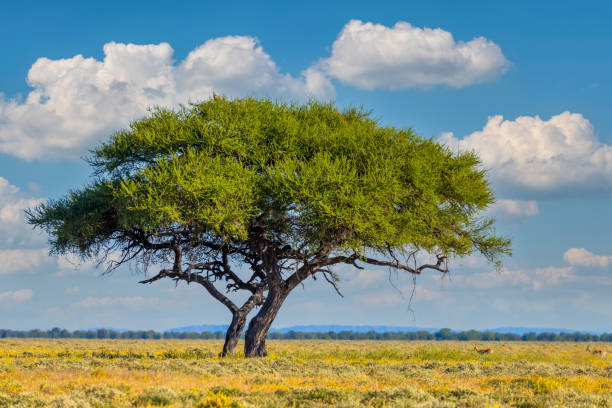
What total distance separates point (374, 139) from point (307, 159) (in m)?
3.28

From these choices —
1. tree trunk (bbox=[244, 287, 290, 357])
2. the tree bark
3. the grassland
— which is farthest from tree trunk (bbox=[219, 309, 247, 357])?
the grassland

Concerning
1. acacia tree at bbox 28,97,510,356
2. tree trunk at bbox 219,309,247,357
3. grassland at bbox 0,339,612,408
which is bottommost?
grassland at bbox 0,339,612,408

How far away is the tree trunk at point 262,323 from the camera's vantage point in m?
30.1

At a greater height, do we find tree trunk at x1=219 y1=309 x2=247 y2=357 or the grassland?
tree trunk at x1=219 y1=309 x2=247 y2=357

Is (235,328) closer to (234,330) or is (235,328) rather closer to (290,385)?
(234,330)

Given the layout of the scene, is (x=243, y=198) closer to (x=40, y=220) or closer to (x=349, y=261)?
(x=349, y=261)

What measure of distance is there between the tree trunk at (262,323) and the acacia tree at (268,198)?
0.18ft

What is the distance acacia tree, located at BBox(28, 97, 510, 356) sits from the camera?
84.4 feet

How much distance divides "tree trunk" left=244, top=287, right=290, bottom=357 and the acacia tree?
54 millimetres

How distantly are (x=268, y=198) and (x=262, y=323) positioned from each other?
6.87m

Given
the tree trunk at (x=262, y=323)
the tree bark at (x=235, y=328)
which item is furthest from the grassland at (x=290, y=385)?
the tree bark at (x=235, y=328)

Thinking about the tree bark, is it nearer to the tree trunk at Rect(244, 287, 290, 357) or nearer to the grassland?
the tree trunk at Rect(244, 287, 290, 357)

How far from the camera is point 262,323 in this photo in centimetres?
3045

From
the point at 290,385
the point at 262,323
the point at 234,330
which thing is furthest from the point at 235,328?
the point at 290,385
